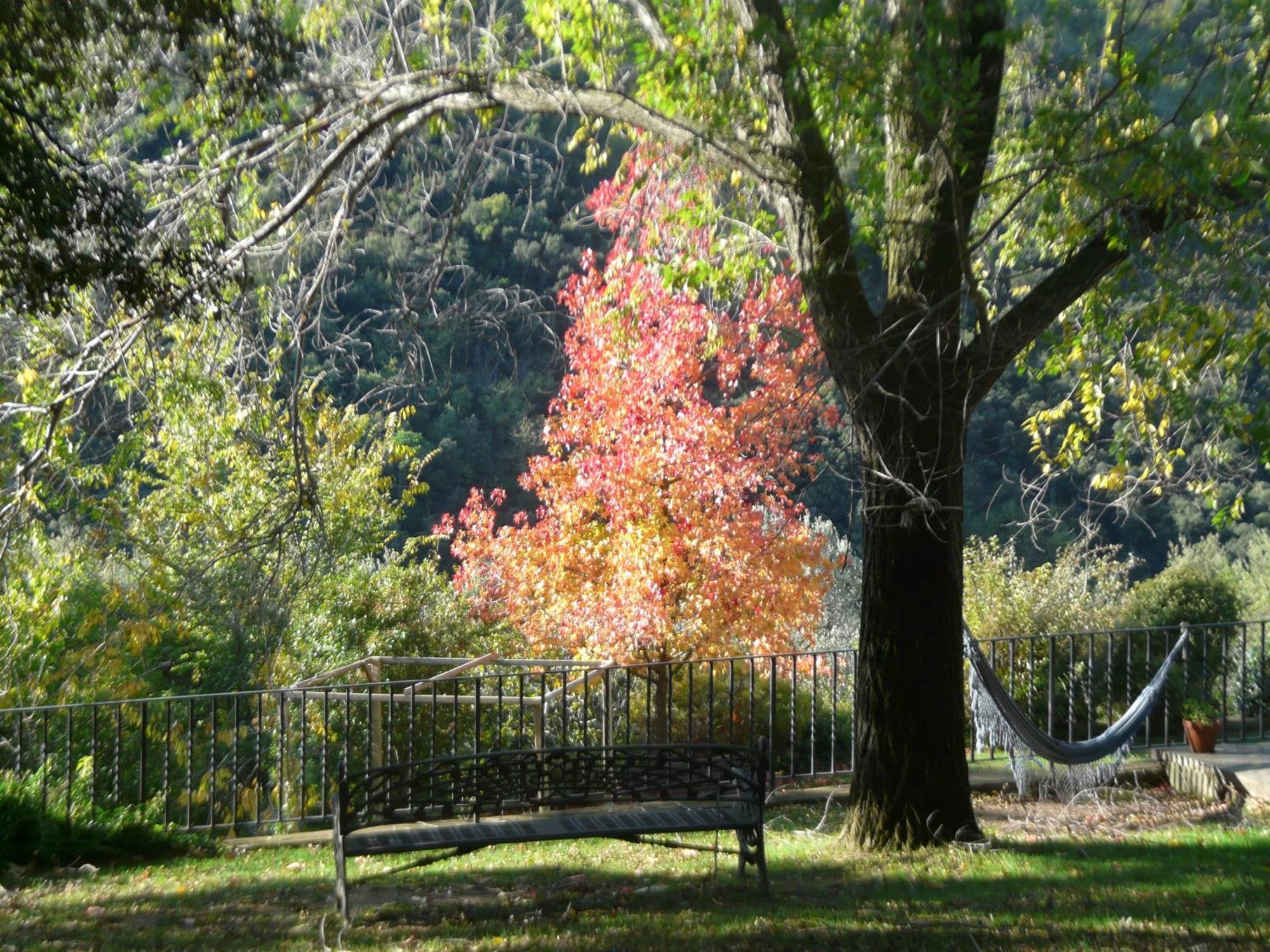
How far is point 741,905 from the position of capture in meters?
5.45

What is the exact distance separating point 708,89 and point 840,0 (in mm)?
961

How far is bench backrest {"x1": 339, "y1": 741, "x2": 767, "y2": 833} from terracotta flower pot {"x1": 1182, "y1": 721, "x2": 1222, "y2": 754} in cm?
449

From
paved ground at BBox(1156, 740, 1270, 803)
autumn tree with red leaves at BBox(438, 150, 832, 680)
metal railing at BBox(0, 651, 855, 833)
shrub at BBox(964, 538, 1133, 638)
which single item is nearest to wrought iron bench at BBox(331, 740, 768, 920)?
metal railing at BBox(0, 651, 855, 833)

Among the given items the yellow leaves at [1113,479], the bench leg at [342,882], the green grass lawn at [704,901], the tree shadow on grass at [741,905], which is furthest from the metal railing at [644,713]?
the bench leg at [342,882]

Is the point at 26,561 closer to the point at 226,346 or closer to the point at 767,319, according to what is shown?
the point at 226,346

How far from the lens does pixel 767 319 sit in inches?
528

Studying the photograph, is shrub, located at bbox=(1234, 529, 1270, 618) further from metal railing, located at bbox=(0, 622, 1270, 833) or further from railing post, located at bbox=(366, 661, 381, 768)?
railing post, located at bbox=(366, 661, 381, 768)

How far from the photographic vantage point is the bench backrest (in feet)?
18.5

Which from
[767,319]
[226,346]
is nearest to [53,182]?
[226,346]

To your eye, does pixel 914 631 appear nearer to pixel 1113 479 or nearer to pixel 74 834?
pixel 1113 479

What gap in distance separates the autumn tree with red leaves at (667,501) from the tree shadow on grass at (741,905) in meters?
6.27

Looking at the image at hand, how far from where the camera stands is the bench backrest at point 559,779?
564cm

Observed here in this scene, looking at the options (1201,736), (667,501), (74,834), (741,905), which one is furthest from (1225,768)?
(74,834)

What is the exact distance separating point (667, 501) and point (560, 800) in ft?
24.7
